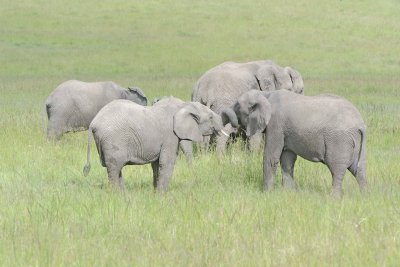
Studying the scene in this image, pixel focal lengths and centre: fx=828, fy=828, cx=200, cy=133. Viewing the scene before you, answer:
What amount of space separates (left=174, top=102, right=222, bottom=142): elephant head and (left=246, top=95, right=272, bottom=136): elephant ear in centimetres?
34

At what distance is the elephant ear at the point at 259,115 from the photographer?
8.56 metres

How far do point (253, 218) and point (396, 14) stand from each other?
41.5m

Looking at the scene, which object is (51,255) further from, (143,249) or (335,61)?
(335,61)

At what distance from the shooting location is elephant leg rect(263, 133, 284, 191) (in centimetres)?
860

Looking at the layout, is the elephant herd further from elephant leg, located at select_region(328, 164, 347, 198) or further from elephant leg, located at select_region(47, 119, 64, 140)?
elephant leg, located at select_region(47, 119, 64, 140)

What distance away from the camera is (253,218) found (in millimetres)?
6664

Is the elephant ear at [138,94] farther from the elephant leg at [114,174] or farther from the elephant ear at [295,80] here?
the elephant leg at [114,174]

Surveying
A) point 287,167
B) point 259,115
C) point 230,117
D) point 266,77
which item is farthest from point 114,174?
point 266,77

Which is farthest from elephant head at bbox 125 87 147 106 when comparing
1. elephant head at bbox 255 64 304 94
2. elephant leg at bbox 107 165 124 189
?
elephant leg at bbox 107 165 124 189

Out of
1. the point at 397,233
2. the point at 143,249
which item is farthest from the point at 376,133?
the point at 143,249

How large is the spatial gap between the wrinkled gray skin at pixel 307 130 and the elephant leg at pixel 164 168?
2.97 ft

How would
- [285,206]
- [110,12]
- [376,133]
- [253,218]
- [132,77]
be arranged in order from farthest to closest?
[110,12], [132,77], [376,133], [285,206], [253,218]

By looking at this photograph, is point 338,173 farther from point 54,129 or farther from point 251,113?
point 54,129

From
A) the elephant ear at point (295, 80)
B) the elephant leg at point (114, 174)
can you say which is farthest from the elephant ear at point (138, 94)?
the elephant leg at point (114, 174)
